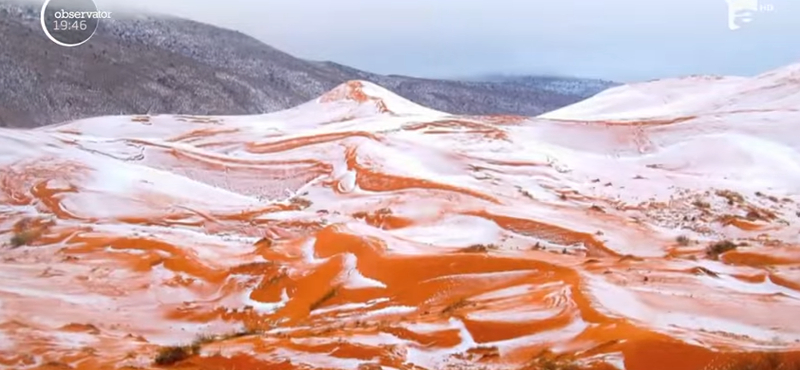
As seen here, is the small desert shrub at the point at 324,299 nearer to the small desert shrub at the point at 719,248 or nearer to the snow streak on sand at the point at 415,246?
the snow streak on sand at the point at 415,246

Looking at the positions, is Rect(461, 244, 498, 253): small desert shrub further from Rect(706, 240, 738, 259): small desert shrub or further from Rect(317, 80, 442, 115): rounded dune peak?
Rect(317, 80, 442, 115): rounded dune peak

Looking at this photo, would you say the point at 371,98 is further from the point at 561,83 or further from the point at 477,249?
the point at 561,83

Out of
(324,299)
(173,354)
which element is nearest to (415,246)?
(324,299)

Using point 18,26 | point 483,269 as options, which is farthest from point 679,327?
point 18,26

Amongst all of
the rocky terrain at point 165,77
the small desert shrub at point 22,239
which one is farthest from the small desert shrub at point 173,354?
the rocky terrain at point 165,77

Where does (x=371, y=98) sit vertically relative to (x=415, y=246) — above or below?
above

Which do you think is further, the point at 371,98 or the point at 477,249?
the point at 371,98

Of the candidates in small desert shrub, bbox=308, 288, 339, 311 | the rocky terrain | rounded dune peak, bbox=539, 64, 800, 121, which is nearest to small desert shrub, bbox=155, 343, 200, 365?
small desert shrub, bbox=308, 288, 339, 311
